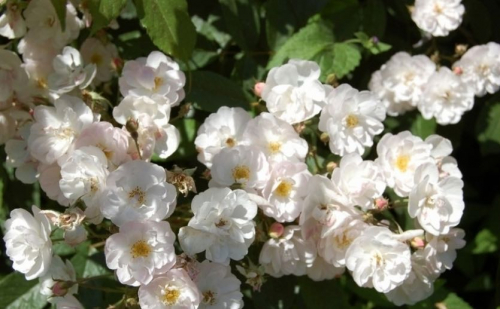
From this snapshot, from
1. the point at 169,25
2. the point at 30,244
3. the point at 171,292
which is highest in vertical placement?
the point at 169,25

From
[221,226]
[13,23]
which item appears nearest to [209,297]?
[221,226]

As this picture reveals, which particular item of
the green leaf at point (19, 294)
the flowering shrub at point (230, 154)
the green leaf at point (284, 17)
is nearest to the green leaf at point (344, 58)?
the flowering shrub at point (230, 154)

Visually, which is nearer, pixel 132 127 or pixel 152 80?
pixel 132 127

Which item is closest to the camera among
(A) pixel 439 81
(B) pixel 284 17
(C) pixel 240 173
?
(C) pixel 240 173

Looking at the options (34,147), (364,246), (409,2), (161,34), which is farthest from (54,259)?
(409,2)

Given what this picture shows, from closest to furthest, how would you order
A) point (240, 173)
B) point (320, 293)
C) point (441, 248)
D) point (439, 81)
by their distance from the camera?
point (240, 173)
point (441, 248)
point (320, 293)
point (439, 81)

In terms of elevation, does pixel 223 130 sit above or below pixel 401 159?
above

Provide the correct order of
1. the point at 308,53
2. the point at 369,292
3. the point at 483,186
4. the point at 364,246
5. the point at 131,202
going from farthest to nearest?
1. the point at 483,186
2. the point at 369,292
3. the point at 308,53
4. the point at 364,246
5. the point at 131,202

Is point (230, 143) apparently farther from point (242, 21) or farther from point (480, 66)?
point (480, 66)

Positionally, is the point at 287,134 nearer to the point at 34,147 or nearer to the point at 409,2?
the point at 34,147
